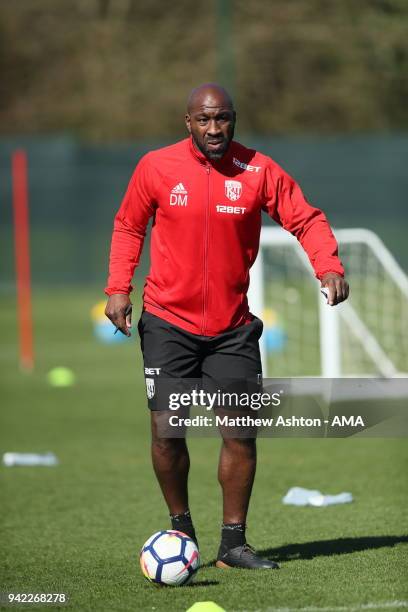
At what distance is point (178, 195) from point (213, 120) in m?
0.37

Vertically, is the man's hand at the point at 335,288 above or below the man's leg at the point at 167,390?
above

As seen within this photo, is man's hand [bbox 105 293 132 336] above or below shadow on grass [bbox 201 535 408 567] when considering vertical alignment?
above

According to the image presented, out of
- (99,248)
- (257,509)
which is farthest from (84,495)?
(99,248)

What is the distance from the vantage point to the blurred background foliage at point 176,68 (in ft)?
102

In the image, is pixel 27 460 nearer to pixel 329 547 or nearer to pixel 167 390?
pixel 329 547

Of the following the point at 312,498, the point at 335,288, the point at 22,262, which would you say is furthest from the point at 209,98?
the point at 22,262

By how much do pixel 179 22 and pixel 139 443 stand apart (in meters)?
23.7

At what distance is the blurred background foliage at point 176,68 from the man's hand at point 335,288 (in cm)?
2527

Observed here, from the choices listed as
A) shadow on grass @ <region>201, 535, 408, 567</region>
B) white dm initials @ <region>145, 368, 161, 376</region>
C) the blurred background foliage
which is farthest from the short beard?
the blurred background foliage

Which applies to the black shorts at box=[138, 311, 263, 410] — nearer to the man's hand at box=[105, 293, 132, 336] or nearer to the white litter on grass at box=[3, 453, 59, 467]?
the man's hand at box=[105, 293, 132, 336]

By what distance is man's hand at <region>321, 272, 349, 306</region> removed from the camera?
17.7ft

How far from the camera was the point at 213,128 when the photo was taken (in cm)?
556

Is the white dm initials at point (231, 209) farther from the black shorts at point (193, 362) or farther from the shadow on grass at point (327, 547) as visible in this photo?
the shadow on grass at point (327, 547)

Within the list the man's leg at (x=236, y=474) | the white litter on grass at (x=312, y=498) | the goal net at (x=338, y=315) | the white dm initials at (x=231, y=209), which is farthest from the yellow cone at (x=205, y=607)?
the goal net at (x=338, y=315)
